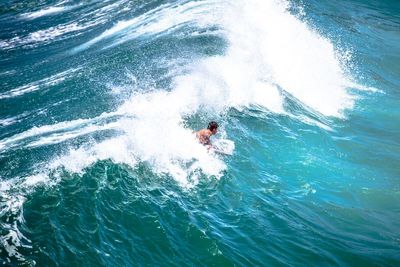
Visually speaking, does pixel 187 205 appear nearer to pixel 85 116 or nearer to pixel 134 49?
pixel 85 116

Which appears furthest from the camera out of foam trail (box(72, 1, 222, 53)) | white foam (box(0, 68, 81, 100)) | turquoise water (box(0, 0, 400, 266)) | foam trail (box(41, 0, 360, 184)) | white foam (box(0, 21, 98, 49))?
foam trail (box(72, 1, 222, 53))

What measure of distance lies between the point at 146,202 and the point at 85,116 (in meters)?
5.11

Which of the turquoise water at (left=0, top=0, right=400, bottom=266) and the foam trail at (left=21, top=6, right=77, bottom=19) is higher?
the foam trail at (left=21, top=6, right=77, bottom=19)

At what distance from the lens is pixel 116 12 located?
2478 centimetres

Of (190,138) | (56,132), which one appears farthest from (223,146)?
(56,132)

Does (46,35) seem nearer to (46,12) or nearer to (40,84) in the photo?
(46,12)

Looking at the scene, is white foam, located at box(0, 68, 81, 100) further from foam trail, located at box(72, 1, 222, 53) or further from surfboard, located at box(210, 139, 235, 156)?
surfboard, located at box(210, 139, 235, 156)

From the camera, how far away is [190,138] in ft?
43.6

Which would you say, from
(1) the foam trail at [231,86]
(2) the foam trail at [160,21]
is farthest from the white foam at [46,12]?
(1) the foam trail at [231,86]

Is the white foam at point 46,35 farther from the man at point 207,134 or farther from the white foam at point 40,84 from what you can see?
the man at point 207,134

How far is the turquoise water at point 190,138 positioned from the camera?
31.5 ft

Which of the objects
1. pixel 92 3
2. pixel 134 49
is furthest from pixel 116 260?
pixel 92 3

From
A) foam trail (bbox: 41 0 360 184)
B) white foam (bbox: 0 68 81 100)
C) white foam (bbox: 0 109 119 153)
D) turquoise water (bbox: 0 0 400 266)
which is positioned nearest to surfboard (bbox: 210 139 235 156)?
turquoise water (bbox: 0 0 400 266)

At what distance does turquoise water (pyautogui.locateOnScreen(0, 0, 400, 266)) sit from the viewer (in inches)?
378
